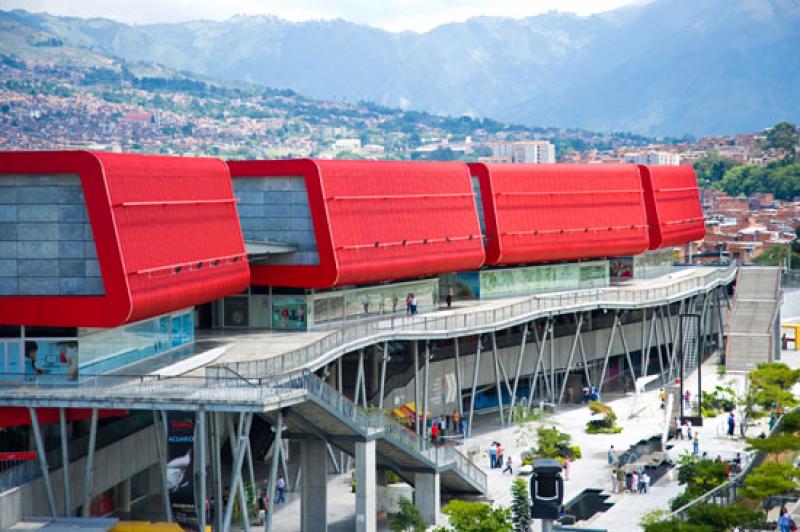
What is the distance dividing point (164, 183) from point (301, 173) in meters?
12.3

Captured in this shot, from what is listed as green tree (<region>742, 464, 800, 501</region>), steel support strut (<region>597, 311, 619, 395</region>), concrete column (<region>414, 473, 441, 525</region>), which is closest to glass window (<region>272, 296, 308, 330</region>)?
concrete column (<region>414, 473, 441, 525</region>)

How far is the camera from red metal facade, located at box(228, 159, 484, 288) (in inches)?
2581

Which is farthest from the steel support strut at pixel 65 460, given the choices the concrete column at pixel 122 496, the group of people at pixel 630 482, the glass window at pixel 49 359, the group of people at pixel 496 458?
the group of people at pixel 496 458

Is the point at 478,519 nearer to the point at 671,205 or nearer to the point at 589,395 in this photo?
the point at 589,395

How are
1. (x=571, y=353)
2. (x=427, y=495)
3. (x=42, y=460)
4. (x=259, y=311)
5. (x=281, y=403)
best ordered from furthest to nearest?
(x=571, y=353) → (x=259, y=311) → (x=427, y=495) → (x=281, y=403) → (x=42, y=460)

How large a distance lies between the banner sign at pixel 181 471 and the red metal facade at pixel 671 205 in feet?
180

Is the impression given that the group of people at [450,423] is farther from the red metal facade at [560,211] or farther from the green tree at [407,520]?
the green tree at [407,520]

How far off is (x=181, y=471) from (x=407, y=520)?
32.1ft

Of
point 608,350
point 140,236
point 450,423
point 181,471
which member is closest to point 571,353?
point 608,350

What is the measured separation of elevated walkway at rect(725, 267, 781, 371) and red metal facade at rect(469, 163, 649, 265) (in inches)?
324

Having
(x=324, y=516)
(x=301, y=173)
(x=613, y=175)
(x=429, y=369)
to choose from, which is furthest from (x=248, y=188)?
(x=613, y=175)

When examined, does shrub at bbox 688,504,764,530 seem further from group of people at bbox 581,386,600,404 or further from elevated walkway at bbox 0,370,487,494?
group of people at bbox 581,386,600,404

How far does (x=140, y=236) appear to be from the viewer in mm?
50562

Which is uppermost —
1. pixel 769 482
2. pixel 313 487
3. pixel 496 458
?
pixel 769 482
